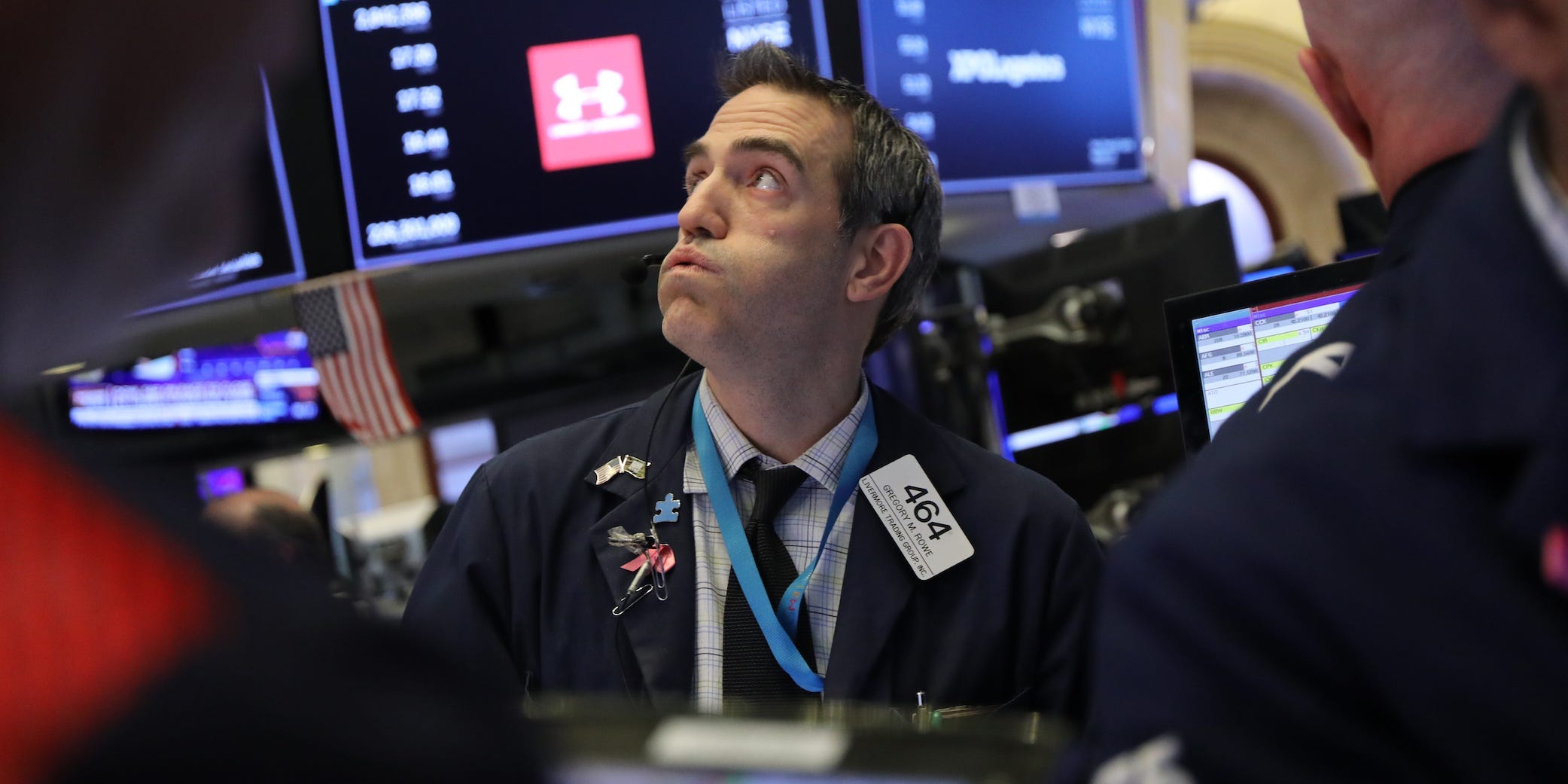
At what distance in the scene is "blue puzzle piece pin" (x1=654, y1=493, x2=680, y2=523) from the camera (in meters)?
1.96

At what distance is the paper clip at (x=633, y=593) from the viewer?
188cm

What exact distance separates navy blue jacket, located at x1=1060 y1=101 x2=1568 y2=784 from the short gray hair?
1.49 meters

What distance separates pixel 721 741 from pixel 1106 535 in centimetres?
259

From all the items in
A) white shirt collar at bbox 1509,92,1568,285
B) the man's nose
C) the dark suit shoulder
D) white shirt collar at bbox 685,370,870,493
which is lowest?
white shirt collar at bbox 685,370,870,493

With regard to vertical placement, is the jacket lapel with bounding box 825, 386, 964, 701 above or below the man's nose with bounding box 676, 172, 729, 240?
below

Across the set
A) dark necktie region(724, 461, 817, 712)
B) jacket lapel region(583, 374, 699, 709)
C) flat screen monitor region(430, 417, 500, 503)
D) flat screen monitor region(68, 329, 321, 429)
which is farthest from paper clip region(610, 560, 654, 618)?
flat screen monitor region(430, 417, 500, 503)

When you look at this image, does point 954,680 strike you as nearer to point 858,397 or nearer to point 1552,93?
point 858,397

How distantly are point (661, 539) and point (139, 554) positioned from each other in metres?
1.49

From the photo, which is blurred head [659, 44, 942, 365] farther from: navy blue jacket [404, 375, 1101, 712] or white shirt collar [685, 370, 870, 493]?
navy blue jacket [404, 375, 1101, 712]

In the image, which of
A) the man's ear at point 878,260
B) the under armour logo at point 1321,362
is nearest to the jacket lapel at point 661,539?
the man's ear at point 878,260

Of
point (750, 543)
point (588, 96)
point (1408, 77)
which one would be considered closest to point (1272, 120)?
point (588, 96)

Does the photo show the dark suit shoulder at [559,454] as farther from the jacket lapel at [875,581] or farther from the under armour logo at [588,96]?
the under armour logo at [588,96]

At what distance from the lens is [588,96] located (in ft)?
10.5

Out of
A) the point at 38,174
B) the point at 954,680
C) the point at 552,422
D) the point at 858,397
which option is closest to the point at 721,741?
the point at 38,174
